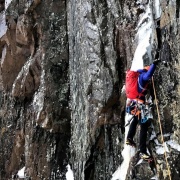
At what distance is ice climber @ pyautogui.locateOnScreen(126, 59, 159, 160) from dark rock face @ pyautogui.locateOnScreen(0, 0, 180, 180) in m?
0.24

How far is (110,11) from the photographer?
38.7ft

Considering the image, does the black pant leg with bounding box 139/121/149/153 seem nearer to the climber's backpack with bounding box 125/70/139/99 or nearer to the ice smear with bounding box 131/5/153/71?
the climber's backpack with bounding box 125/70/139/99

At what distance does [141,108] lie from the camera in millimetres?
7820

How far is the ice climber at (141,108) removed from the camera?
7.52 m

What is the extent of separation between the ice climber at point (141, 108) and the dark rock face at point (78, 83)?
24cm

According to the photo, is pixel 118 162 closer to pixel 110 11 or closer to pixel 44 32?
pixel 110 11

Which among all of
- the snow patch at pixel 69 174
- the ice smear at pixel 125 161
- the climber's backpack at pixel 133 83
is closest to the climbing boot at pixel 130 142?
the ice smear at pixel 125 161

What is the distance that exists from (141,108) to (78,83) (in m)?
5.37

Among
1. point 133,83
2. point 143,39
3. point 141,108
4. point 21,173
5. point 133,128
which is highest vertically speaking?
point 143,39

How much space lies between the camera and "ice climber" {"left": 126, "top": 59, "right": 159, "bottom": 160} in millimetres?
7520

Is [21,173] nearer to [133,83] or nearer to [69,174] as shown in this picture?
[69,174]

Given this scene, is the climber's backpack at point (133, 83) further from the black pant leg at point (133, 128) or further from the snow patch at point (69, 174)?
the snow patch at point (69, 174)

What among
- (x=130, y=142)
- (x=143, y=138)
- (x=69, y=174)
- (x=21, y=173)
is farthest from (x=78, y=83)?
(x=21, y=173)

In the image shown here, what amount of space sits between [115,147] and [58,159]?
472 cm
